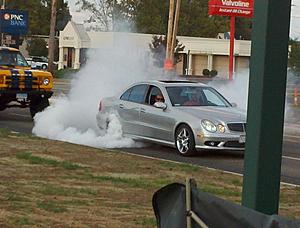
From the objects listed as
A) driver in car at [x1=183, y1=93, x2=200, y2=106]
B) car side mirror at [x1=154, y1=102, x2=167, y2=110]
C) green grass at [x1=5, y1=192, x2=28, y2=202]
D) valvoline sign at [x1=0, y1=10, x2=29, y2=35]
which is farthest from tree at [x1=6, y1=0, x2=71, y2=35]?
green grass at [x1=5, y1=192, x2=28, y2=202]

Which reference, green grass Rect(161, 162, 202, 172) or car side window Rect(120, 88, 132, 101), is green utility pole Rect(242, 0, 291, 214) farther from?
car side window Rect(120, 88, 132, 101)

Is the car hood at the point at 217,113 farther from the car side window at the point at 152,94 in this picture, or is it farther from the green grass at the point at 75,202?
the green grass at the point at 75,202

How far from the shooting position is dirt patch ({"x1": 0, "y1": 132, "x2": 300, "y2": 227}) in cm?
807

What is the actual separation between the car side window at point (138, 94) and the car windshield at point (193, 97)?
2.31 ft

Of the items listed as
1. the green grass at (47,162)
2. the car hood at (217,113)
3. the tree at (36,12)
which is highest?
the tree at (36,12)

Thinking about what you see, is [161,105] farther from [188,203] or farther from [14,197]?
[188,203]

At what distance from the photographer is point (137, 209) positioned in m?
8.75

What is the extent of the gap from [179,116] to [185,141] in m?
0.56

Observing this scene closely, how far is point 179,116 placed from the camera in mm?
15656

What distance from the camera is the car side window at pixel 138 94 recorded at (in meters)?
17.0

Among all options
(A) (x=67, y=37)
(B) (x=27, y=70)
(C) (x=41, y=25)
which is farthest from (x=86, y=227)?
(C) (x=41, y=25)

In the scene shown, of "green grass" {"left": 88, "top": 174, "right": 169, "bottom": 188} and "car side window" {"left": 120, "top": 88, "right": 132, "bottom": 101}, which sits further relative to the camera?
"car side window" {"left": 120, "top": 88, "right": 132, "bottom": 101}

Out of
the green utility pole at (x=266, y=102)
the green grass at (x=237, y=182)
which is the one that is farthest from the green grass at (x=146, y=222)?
the green grass at (x=237, y=182)

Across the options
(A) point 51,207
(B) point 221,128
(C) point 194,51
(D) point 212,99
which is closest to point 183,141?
(B) point 221,128
